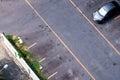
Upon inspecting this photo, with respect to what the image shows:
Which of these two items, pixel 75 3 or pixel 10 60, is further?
pixel 75 3

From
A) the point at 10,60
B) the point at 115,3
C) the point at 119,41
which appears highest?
the point at 10,60

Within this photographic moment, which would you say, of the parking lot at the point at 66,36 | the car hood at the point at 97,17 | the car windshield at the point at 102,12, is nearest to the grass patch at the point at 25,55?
the parking lot at the point at 66,36

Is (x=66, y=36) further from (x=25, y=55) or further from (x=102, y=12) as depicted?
(x=25, y=55)

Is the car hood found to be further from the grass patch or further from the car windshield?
the grass patch

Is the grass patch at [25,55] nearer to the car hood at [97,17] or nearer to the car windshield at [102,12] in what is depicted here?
the car hood at [97,17]

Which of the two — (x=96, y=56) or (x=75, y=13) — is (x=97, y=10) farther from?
(x=96, y=56)

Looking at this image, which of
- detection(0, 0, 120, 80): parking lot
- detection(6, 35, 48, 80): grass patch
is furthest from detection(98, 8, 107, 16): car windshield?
detection(6, 35, 48, 80): grass patch

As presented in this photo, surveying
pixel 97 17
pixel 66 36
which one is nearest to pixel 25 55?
pixel 66 36

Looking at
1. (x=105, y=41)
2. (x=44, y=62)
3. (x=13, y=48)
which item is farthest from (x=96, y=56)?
(x=13, y=48)
